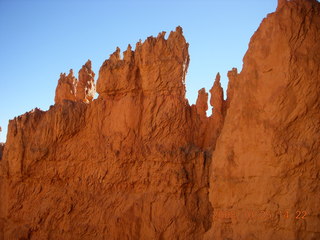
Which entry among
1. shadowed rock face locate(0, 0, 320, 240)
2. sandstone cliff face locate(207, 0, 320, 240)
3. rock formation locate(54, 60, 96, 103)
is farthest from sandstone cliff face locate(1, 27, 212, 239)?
sandstone cliff face locate(207, 0, 320, 240)

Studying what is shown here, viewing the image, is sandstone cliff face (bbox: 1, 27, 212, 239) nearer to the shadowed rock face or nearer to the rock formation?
the shadowed rock face

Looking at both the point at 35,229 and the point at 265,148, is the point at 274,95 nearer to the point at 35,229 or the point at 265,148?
the point at 265,148

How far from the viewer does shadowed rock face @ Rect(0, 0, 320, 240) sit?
916cm

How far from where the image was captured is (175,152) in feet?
46.3

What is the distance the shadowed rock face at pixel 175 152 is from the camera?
9156 millimetres

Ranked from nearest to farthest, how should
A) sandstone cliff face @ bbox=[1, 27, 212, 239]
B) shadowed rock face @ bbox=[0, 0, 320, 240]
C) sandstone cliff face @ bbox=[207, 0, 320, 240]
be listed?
sandstone cliff face @ bbox=[207, 0, 320, 240]
shadowed rock face @ bbox=[0, 0, 320, 240]
sandstone cliff face @ bbox=[1, 27, 212, 239]

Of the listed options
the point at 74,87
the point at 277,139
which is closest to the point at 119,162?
the point at 277,139

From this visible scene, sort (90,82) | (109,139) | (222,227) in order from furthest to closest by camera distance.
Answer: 1. (90,82)
2. (109,139)
3. (222,227)

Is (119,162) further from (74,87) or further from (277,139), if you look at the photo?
(74,87)

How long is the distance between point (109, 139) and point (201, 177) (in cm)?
411

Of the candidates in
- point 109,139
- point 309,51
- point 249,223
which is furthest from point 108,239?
point 309,51

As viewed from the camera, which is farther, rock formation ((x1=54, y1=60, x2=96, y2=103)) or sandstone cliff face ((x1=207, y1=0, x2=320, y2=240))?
rock formation ((x1=54, y1=60, x2=96, y2=103))

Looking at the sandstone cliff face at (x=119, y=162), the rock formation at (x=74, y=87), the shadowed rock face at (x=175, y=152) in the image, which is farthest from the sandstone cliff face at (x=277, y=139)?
the rock formation at (x=74, y=87)

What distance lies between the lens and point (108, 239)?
1457 cm
